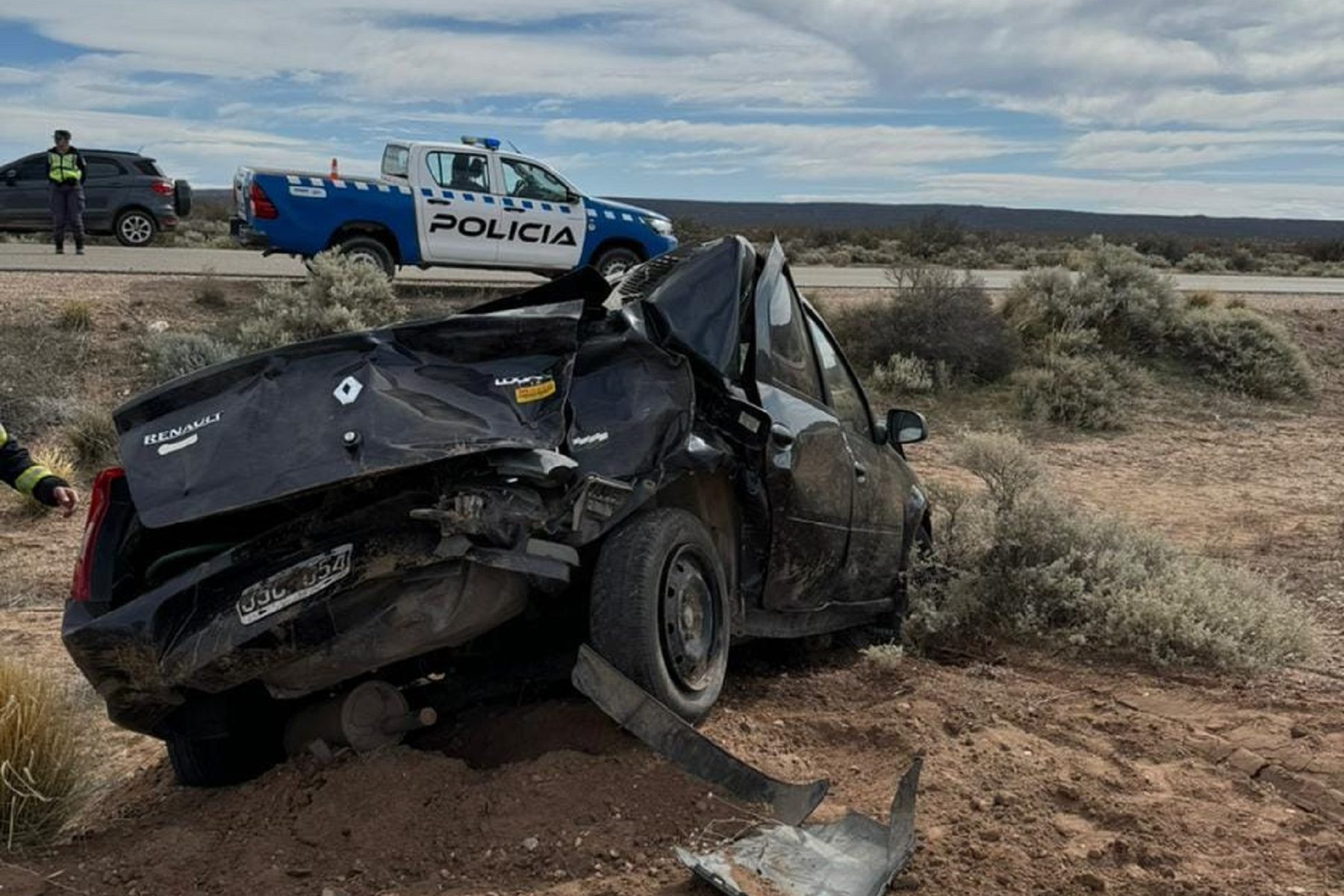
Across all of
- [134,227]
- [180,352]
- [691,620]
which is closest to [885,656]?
[691,620]

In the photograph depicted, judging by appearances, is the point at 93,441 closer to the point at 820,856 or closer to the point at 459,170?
the point at 459,170

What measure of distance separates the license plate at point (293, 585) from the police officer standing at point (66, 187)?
1785cm

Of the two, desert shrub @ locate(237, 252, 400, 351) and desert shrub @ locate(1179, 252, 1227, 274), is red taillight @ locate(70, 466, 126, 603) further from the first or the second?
desert shrub @ locate(1179, 252, 1227, 274)

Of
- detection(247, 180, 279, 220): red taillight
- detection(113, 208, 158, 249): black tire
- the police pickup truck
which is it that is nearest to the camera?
detection(247, 180, 279, 220): red taillight

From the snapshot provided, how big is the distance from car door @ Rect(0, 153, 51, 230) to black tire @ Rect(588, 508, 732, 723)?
2273 centimetres

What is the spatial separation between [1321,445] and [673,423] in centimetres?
1245

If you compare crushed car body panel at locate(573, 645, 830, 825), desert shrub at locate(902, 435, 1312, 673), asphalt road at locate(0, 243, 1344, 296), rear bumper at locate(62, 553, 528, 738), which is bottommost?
desert shrub at locate(902, 435, 1312, 673)

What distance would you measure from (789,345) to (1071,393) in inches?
410

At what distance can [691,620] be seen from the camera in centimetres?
432

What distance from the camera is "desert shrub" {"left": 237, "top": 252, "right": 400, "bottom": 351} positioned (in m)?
13.3

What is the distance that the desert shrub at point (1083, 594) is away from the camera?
593 centimetres

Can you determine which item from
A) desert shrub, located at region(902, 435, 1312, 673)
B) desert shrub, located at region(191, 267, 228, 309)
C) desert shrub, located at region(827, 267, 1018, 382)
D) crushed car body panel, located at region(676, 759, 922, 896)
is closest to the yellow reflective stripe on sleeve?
crushed car body panel, located at region(676, 759, 922, 896)

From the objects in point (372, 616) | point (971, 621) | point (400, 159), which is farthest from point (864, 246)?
point (372, 616)

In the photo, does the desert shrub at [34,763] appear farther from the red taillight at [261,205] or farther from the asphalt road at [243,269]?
the asphalt road at [243,269]
